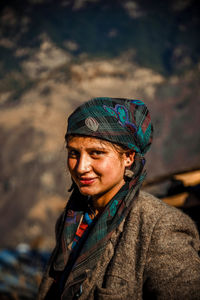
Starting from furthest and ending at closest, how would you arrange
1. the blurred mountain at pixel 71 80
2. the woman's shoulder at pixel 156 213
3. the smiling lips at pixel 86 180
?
the blurred mountain at pixel 71 80 < the smiling lips at pixel 86 180 < the woman's shoulder at pixel 156 213

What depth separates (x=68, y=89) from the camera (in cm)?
1310

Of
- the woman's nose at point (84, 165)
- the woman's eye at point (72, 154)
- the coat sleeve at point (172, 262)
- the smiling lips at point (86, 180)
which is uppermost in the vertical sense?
the woman's eye at point (72, 154)

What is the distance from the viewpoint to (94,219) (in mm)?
1461

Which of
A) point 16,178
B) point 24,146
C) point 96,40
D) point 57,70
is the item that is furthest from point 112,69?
point 16,178

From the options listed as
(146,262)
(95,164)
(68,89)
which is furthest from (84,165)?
(68,89)

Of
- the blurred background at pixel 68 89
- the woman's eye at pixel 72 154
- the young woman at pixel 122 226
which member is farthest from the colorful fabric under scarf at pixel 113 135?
the blurred background at pixel 68 89

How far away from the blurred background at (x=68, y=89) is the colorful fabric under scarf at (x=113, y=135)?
945 millimetres

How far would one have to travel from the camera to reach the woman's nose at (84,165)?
1213 mm

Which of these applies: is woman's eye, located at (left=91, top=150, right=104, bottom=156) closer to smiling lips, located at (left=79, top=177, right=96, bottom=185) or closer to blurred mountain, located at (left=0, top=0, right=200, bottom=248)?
smiling lips, located at (left=79, top=177, right=96, bottom=185)

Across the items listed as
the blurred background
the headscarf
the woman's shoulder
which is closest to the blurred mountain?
the blurred background

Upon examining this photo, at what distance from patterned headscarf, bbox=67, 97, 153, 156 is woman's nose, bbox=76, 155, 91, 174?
13cm

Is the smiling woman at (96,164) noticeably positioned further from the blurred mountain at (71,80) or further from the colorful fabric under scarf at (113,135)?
the blurred mountain at (71,80)

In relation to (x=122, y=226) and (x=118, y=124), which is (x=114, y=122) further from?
(x=122, y=226)

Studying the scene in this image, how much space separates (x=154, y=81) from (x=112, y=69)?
2956 millimetres
